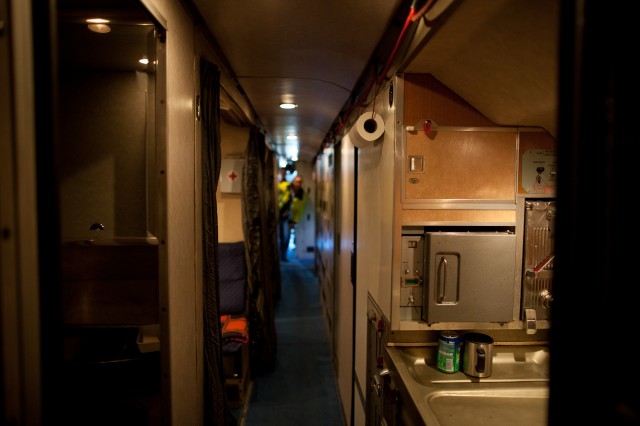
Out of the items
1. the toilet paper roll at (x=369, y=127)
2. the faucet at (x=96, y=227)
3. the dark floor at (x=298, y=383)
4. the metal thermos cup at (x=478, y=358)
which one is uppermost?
the toilet paper roll at (x=369, y=127)

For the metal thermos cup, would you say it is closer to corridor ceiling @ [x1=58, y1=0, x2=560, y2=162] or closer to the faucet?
corridor ceiling @ [x1=58, y1=0, x2=560, y2=162]

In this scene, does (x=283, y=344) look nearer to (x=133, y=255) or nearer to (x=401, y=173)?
(x=133, y=255)

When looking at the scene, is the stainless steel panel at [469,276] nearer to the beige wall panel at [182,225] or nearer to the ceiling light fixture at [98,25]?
the beige wall panel at [182,225]

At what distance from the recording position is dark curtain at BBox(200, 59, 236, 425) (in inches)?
73.9

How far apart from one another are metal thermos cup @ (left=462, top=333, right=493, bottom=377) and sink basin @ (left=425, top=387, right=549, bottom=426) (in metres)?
0.10

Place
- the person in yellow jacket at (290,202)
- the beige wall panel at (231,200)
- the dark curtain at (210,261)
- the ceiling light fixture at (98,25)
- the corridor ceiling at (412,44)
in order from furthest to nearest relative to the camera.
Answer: the person in yellow jacket at (290,202) < the beige wall panel at (231,200) < the dark curtain at (210,261) < the ceiling light fixture at (98,25) < the corridor ceiling at (412,44)

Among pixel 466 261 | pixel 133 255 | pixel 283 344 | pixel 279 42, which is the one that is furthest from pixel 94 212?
pixel 283 344

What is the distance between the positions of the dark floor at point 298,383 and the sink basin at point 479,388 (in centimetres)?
173

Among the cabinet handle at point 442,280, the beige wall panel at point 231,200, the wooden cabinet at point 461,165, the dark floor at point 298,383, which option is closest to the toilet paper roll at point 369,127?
the wooden cabinet at point 461,165

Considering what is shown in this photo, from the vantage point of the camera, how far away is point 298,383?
3775 mm

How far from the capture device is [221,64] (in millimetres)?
2297

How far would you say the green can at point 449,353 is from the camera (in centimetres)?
176

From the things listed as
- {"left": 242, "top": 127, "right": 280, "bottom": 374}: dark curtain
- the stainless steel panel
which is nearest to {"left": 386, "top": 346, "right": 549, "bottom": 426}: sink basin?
the stainless steel panel

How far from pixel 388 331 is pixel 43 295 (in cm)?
154
